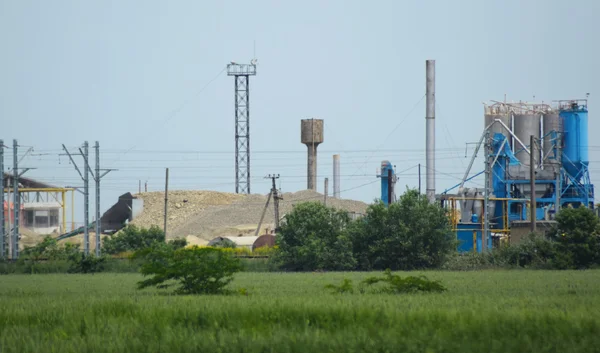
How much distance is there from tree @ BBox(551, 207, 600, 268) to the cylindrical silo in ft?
68.8

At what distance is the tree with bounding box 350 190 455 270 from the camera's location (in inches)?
Result: 1983

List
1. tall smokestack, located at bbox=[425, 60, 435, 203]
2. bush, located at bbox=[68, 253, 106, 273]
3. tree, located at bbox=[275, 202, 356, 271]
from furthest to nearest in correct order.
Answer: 1. tall smokestack, located at bbox=[425, 60, 435, 203]
2. tree, located at bbox=[275, 202, 356, 271]
3. bush, located at bbox=[68, 253, 106, 273]

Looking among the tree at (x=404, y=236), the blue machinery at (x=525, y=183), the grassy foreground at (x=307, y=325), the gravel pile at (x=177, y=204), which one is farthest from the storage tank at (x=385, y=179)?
the grassy foreground at (x=307, y=325)

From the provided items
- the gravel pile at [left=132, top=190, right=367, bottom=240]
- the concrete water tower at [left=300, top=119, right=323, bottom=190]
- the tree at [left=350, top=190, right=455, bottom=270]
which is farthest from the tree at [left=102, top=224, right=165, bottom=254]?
the tree at [left=350, top=190, right=455, bottom=270]

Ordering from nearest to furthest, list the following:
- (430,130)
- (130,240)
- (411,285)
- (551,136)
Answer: (411,285), (430,130), (551,136), (130,240)

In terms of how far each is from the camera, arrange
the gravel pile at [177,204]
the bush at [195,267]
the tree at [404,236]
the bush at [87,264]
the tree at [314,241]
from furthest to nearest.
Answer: the gravel pile at [177,204] < the tree at [314,241] < the bush at [87,264] < the tree at [404,236] < the bush at [195,267]

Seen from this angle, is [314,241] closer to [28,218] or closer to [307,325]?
[307,325]

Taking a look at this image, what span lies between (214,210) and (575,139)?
148 feet

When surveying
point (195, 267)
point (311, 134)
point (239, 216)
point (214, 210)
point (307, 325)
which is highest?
point (311, 134)

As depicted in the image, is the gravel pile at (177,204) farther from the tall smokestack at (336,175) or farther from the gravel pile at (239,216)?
the tall smokestack at (336,175)

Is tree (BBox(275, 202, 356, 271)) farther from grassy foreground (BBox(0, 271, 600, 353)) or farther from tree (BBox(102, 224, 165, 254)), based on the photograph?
grassy foreground (BBox(0, 271, 600, 353))

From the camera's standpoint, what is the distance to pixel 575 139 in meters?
69.8

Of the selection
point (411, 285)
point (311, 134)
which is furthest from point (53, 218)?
point (411, 285)

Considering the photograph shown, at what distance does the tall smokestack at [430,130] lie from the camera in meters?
64.4
